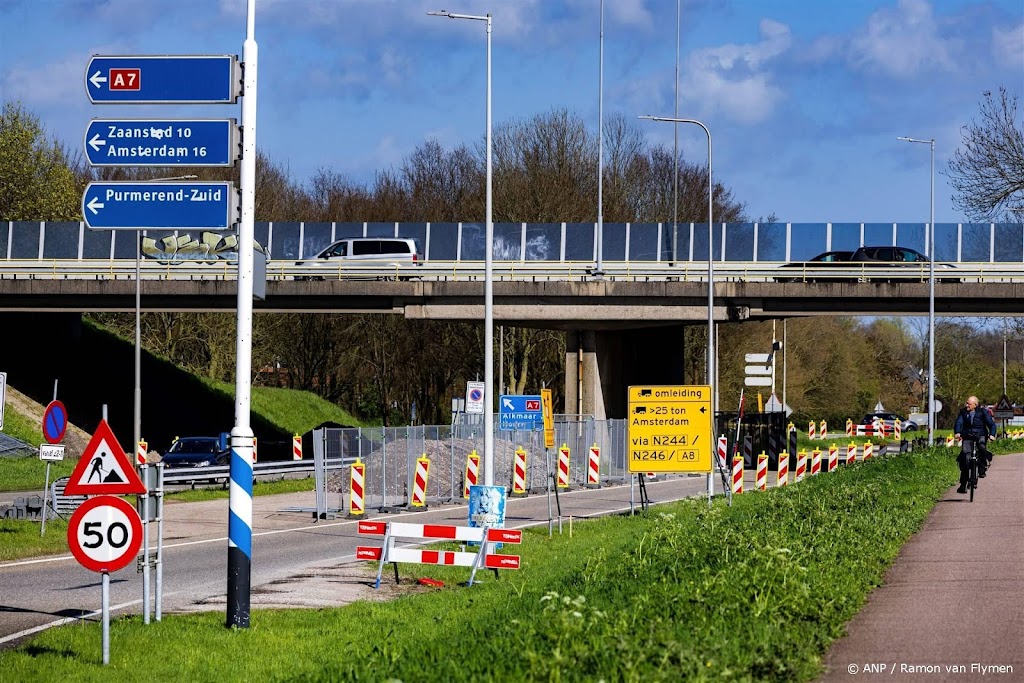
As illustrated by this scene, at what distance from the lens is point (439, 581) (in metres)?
17.2

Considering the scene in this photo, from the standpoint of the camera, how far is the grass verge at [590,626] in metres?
8.59

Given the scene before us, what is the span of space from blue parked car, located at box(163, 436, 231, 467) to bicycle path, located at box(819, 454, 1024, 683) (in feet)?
92.6

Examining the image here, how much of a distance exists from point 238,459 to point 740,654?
563 cm

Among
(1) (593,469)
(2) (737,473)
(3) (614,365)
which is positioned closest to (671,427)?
(2) (737,473)

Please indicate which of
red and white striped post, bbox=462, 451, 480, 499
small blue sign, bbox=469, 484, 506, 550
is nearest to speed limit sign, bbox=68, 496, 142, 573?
small blue sign, bbox=469, 484, 506, 550

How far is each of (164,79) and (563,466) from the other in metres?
27.2

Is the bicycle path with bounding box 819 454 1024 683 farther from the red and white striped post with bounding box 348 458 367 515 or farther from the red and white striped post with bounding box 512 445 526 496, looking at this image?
the red and white striped post with bounding box 512 445 526 496

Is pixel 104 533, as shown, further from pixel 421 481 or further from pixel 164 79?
pixel 421 481

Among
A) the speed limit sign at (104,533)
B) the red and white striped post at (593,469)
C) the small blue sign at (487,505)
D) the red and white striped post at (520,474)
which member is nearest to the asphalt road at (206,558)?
the red and white striped post at (520,474)

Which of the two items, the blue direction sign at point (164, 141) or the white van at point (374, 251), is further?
the white van at point (374, 251)

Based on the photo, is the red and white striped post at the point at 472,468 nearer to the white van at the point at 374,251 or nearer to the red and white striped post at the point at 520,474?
the red and white striped post at the point at 520,474

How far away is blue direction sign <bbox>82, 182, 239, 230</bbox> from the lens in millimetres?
13172

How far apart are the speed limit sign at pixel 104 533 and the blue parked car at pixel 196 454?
1241 inches

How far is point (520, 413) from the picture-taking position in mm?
41906
